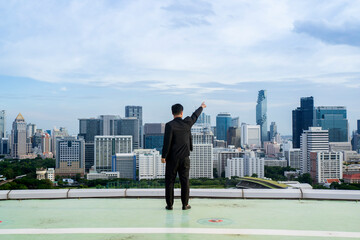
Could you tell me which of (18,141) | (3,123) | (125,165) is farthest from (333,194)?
(3,123)

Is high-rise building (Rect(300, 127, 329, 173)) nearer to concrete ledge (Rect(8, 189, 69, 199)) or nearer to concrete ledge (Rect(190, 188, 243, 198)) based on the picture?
concrete ledge (Rect(190, 188, 243, 198))

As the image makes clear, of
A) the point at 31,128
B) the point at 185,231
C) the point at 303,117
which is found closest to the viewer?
the point at 185,231

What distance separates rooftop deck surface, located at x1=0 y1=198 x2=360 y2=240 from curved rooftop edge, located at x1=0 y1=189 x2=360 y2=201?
99 mm

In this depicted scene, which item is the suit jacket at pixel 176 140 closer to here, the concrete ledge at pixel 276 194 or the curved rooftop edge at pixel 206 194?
the curved rooftop edge at pixel 206 194

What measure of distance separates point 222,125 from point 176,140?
122 metres

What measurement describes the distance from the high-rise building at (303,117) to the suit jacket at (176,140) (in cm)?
8518

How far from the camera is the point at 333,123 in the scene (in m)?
84.6

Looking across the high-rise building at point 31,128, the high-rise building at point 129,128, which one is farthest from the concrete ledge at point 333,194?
the high-rise building at point 31,128

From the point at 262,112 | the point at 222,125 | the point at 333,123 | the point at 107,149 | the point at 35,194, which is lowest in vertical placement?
the point at 107,149

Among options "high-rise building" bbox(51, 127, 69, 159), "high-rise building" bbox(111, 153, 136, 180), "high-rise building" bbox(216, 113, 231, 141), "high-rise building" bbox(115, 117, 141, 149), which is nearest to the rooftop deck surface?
"high-rise building" bbox(111, 153, 136, 180)

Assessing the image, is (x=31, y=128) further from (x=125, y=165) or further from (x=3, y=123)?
(x=125, y=165)

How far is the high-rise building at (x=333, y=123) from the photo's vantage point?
3312 inches

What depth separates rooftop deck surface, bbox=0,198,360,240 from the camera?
2.23 meters

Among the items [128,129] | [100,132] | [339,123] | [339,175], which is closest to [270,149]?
[339,123]
